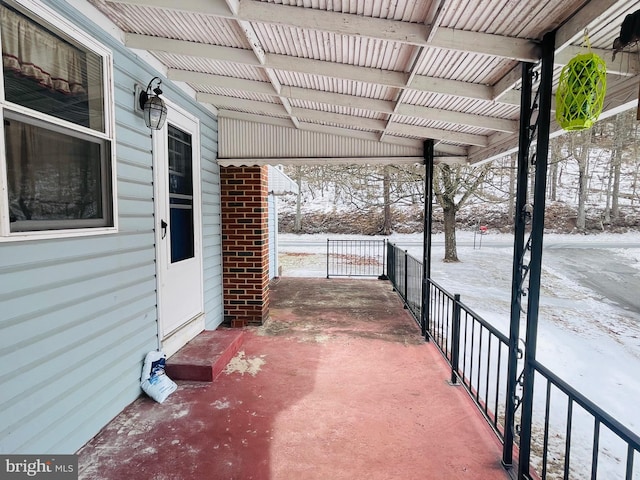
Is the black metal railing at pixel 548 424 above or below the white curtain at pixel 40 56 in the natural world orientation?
below

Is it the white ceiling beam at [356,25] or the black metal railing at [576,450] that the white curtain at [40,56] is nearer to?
the white ceiling beam at [356,25]

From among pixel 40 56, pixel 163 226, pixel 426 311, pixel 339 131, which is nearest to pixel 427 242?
pixel 426 311

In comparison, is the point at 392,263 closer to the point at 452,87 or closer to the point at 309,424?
the point at 452,87

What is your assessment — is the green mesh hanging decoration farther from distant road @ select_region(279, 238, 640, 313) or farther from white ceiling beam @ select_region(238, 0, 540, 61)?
distant road @ select_region(279, 238, 640, 313)

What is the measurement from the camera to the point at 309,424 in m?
2.47

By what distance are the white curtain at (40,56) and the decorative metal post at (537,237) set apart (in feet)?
8.57

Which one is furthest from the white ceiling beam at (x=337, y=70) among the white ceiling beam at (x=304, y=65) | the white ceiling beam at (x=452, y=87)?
the white ceiling beam at (x=452, y=87)

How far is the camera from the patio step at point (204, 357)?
3.02m

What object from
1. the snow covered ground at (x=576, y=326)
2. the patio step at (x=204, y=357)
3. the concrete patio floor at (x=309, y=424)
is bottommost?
the snow covered ground at (x=576, y=326)

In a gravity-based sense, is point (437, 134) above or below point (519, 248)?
above

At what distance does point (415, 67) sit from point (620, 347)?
5840 millimetres

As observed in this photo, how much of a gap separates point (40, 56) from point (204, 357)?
2460 mm

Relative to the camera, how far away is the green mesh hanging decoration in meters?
1.53

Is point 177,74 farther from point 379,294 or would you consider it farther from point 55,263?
point 379,294
